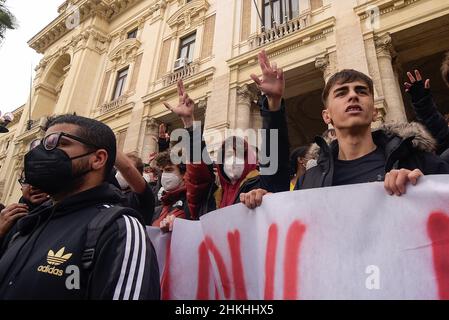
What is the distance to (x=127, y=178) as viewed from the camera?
220 centimetres

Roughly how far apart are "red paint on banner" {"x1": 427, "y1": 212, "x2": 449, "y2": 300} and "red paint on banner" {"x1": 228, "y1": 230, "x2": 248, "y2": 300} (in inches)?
32.8

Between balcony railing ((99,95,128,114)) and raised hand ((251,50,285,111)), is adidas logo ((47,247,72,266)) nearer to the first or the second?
raised hand ((251,50,285,111))

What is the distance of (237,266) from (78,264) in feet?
2.57

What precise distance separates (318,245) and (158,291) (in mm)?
709

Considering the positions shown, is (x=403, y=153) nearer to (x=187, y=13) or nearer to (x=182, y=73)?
(x=182, y=73)

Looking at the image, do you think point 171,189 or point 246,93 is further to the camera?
point 246,93

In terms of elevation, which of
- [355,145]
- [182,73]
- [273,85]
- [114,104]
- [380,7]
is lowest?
[355,145]

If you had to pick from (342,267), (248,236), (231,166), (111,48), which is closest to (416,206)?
(342,267)

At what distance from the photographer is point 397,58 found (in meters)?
8.30

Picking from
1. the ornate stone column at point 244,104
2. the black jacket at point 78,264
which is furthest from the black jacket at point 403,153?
the ornate stone column at point 244,104

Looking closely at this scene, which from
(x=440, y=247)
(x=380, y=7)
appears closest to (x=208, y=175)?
(x=440, y=247)
